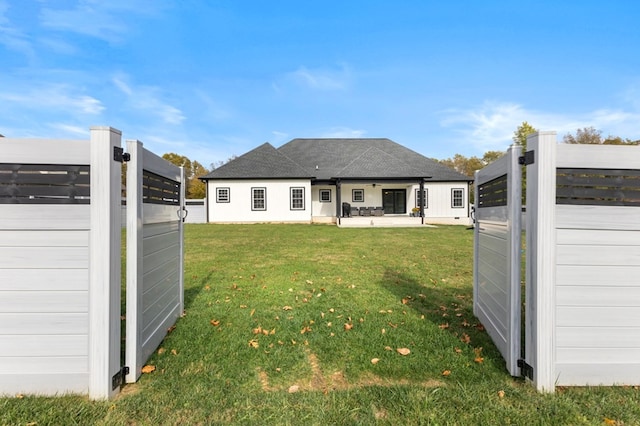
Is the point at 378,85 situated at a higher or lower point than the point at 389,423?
higher

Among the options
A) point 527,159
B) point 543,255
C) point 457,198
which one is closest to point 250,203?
point 457,198

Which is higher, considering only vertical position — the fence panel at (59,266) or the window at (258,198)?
the window at (258,198)

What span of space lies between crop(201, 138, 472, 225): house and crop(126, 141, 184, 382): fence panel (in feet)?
56.7

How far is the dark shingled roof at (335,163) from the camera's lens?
22203mm

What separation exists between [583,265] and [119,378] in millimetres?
3709

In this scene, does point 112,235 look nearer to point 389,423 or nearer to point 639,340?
point 389,423

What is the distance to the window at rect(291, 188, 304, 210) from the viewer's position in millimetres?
22312

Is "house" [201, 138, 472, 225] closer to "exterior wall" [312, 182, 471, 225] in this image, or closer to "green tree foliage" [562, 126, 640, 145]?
"exterior wall" [312, 182, 471, 225]

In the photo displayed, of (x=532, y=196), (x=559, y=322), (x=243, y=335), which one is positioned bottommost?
(x=243, y=335)

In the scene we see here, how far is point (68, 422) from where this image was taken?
1767 mm

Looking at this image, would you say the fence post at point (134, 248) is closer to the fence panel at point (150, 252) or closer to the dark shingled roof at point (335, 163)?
the fence panel at point (150, 252)

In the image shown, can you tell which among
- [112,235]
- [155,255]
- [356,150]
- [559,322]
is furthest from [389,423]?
[356,150]

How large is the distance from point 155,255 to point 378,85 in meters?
15.5

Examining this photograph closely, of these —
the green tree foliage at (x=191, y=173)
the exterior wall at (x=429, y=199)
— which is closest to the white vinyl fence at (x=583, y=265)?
the exterior wall at (x=429, y=199)
